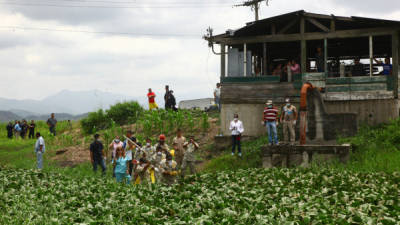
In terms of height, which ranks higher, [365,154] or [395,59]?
[395,59]

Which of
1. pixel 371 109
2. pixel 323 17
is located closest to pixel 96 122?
pixel 323 17

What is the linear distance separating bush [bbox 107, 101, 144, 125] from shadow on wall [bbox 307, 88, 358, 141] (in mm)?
16045

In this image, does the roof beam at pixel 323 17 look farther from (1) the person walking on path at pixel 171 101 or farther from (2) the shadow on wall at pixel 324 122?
(1) the person walking on path at pixel 171 101

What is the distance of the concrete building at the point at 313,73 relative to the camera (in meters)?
23.8

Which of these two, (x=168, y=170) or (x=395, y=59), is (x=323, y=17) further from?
(x=168, y=170)

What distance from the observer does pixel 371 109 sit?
2388cm

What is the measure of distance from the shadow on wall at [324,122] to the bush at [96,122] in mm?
16935

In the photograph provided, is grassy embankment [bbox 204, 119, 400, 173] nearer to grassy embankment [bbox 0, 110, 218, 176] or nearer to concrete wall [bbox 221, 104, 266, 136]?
concrete wall [bbox 221, 104, 266, 136]

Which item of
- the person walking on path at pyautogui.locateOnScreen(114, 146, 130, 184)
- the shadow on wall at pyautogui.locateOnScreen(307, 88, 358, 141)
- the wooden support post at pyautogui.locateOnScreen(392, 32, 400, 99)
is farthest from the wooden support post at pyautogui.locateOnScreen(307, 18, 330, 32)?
the person walking on path at pyautogui.locateOnScreen(114, 146, 130, 184)

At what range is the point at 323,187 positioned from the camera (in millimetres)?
14703

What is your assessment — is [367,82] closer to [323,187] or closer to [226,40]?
[226,40]

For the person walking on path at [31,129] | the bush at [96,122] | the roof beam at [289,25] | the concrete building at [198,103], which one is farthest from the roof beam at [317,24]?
the person walking on path at [31,129]

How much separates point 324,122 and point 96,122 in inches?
744

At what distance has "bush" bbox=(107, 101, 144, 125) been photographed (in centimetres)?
3599
